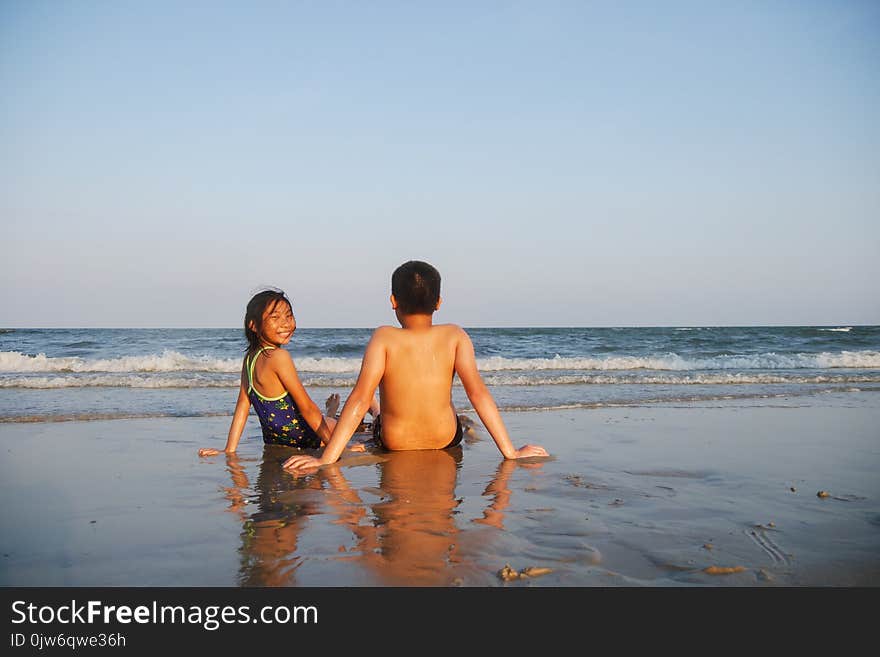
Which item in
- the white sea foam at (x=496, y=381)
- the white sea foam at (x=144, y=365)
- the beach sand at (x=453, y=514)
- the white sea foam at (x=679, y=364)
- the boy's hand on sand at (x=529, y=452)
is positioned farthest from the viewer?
the white sea foam at (x=679, y=364)

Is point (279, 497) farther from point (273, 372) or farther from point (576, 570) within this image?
point (576, 570)

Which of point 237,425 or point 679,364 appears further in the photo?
point 679,364

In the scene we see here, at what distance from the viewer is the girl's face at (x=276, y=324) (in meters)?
5.20

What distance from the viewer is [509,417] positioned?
26.2ft

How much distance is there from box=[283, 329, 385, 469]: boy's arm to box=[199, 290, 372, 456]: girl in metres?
0.66

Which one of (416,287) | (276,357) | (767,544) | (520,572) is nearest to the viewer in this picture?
(520,572)

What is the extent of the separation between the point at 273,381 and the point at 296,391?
0.23 meters

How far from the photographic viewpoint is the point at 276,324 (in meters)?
5.21

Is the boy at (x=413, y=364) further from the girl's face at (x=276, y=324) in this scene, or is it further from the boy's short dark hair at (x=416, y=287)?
the girl's face at (x=276, y=324)

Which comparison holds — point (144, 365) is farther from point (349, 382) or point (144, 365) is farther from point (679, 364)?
point (679, 364)

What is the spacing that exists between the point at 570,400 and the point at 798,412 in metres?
3.09

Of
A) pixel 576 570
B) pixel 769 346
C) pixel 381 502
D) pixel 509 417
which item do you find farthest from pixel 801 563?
pixel 769 346

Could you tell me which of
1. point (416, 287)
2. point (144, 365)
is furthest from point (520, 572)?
point (144, 365)

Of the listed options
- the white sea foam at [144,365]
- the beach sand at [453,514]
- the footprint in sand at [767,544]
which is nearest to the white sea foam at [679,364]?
the white sea foam at [144,365]
